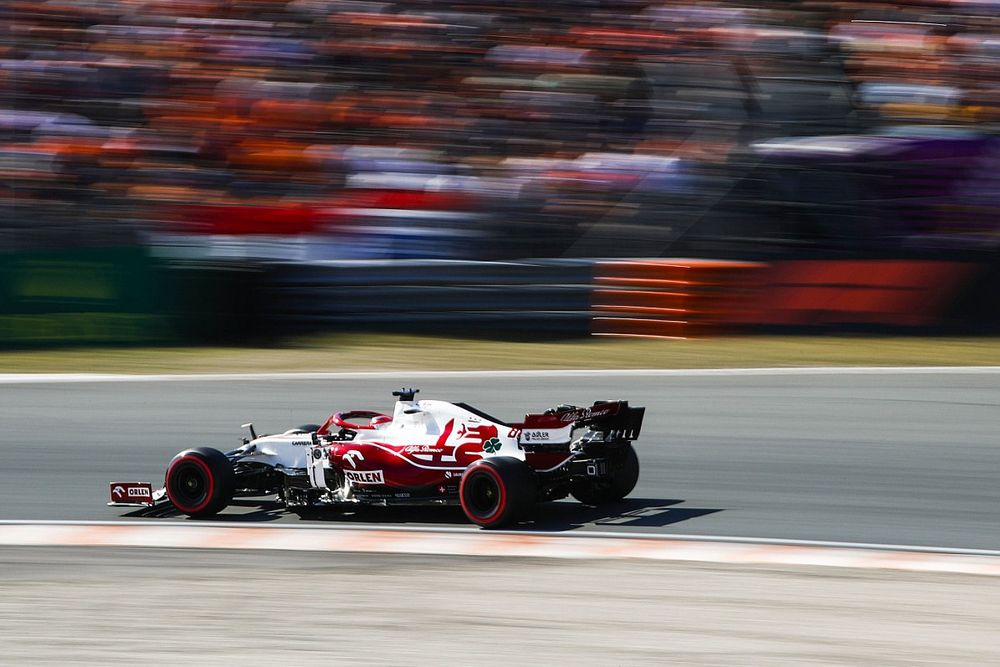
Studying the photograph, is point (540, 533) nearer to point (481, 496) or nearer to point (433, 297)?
point (481, 496)

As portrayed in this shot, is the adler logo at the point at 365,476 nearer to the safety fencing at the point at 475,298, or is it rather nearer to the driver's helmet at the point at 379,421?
the driver's helmet at the point at 379,421

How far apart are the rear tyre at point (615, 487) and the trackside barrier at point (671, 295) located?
6.02 meters

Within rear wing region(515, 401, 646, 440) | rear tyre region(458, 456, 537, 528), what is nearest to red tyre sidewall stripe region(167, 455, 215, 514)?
rear tyre region(458, 456, 537, 528)

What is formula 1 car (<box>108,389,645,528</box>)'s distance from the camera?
7.22m

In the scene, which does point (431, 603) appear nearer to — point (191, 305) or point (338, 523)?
point (338, 523)

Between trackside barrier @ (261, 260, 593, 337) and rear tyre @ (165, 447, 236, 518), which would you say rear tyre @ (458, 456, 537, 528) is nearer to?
rear tyre @ (165, 447, 236, 518)

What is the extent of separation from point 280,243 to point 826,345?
6038 mm

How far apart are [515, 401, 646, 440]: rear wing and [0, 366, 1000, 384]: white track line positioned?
4.46 m

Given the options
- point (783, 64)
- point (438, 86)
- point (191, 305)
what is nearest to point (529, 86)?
point (438, 86)

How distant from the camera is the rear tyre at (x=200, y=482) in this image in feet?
25.6

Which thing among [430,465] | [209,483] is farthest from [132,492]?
[430,465]

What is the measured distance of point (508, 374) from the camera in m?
12.2

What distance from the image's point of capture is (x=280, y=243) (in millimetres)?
15500

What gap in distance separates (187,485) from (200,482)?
90 millimetres
